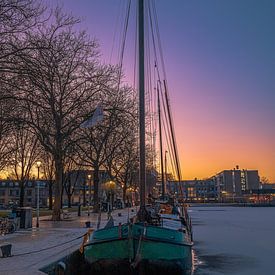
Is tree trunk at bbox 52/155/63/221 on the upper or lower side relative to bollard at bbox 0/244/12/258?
upper

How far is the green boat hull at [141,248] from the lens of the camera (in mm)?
12312

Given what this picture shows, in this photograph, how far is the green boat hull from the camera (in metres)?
12.3

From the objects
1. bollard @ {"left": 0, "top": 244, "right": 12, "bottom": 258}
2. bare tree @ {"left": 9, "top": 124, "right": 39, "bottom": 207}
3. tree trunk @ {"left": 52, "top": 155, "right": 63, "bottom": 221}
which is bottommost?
bollard @ {"left": 0, "top": 244, "right": 12, "bottom": 258}

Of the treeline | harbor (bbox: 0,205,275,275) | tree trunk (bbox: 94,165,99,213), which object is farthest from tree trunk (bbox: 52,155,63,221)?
harbor (bbox: 0,205,275,275)

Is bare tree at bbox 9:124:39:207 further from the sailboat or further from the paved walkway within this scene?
the sailboat

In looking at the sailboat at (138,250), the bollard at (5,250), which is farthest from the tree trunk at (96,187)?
the sailboat at (138,250)

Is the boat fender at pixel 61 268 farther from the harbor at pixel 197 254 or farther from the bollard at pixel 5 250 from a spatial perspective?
the bollard at pixel 5 250

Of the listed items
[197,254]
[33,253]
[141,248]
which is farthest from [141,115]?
[197,254]

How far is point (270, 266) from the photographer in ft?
62.7

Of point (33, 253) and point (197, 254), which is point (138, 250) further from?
point (197, 254)

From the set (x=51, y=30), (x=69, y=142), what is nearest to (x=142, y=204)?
(x=51, y=30)

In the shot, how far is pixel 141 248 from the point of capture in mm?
12273

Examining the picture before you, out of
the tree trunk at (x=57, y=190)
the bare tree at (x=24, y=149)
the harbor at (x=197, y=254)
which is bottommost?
the harbor at (x=197, y=254)

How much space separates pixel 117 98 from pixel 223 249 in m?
16.5
